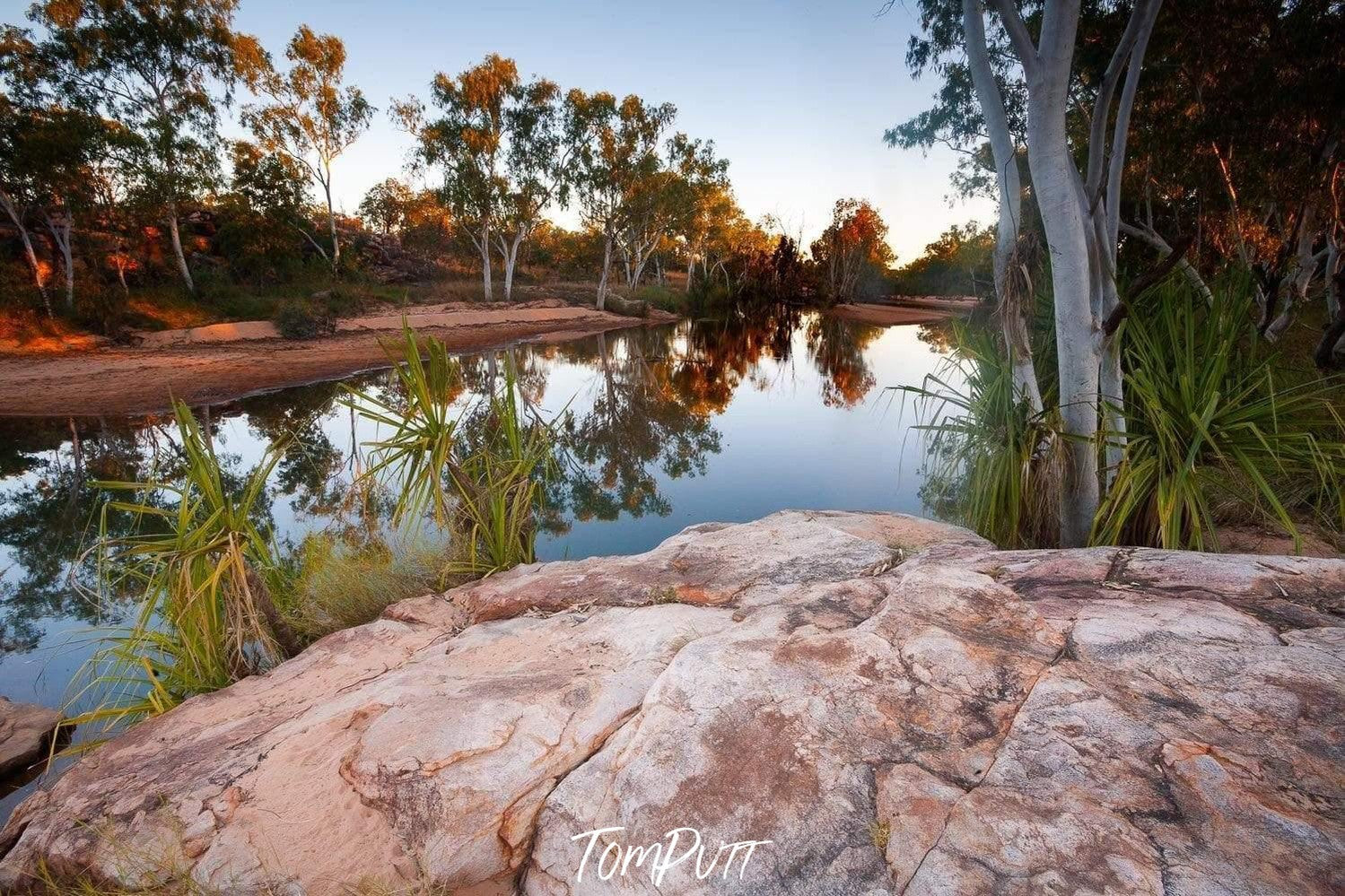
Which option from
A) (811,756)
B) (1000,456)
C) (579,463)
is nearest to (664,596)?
(811,756)

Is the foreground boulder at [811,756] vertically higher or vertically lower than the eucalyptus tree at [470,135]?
lower

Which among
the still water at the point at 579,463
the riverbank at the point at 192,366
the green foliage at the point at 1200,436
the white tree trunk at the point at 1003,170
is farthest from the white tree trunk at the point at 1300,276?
the riverbank at the point at 192,366

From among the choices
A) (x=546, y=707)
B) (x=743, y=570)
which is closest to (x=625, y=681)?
(x=546, y=707)

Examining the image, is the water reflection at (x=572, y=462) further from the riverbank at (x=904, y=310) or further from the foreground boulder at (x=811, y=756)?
the riverbank at (x=904, y=310)

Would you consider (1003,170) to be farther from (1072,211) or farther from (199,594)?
(199,594)

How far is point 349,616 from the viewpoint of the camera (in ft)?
12.2

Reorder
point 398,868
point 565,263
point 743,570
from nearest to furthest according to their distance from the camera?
1. point 398,868
2. point 743,570
3. point 565,263

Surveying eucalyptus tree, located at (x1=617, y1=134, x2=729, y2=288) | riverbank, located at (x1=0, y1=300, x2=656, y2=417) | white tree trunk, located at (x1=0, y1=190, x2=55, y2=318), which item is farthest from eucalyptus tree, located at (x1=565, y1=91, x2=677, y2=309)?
white tree trunk, located at (x1=0, y1=190, x2=55, y2=318)

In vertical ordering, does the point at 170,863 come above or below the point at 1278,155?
below

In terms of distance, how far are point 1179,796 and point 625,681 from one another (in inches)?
63.6

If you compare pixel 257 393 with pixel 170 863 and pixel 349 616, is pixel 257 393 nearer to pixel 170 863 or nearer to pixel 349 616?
pixel 349 616

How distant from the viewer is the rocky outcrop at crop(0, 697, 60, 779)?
3.19m

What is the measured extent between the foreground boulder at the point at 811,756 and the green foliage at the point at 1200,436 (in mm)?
829

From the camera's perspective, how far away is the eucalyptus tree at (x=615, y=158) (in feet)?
90.9
